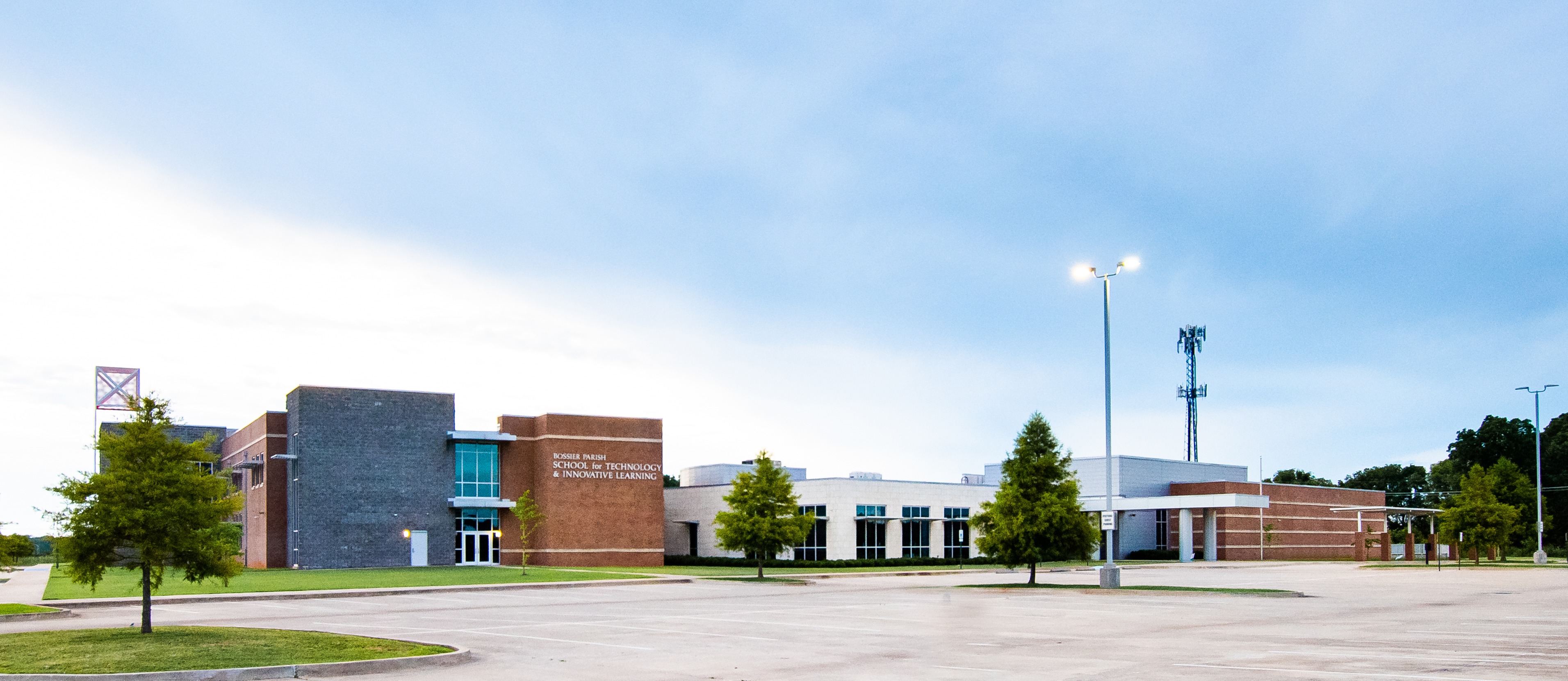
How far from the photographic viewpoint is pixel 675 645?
60.1 feet

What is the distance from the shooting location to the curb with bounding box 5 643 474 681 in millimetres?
13305

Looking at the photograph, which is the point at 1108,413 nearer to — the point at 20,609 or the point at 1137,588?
the point at 1137,588

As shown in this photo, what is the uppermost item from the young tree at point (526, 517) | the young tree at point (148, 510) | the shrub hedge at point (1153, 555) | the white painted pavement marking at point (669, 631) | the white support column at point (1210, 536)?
the young tree at point (148, 510)

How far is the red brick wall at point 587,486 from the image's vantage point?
64.0 metres

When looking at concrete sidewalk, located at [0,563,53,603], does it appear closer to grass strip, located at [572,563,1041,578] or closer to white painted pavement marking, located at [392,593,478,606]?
white painted pavement marking, located at [392,593,478,606]

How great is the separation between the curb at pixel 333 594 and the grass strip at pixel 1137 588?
12257 millimetres

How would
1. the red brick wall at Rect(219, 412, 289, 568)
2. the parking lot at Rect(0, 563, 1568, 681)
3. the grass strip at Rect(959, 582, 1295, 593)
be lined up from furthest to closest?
the red brick wall at Rect(219, 412, 289, 568) → the grass strip at Rect(959, 582, 1295, 593) → the parking lot at Rect(0, 563, 1568, 681)

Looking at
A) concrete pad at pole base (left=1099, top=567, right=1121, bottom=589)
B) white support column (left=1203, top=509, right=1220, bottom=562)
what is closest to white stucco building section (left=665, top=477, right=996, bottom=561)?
white support column (left=1203, top=509, right=1220, bottom=562)

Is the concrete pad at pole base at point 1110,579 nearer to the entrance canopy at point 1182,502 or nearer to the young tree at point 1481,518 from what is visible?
the entrance canopy at point 1182,502

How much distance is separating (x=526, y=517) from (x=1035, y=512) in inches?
1266

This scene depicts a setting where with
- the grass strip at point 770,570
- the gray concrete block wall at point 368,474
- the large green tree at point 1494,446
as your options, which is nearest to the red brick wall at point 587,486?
the grass strip at point 770,570

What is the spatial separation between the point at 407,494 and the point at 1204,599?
144 feet

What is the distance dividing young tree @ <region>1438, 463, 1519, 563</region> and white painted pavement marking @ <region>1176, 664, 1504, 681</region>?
61.9 meters

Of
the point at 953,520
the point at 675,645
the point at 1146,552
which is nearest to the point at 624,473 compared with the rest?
the point at 953,520
